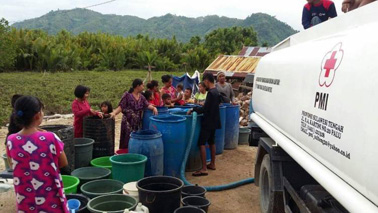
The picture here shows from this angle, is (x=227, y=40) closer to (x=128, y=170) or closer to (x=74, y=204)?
(x=128, y=170)

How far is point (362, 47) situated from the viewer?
217cm

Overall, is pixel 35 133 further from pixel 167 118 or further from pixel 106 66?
pixel 106 66

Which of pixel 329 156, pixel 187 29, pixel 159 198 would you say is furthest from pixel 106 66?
pixel 187 29

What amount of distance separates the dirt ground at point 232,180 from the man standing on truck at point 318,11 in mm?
2755

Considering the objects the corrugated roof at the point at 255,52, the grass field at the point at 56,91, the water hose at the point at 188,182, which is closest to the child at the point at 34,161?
the water hose at the point at 188,182

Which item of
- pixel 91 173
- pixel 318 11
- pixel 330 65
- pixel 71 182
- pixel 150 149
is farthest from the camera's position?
pixel 150 149

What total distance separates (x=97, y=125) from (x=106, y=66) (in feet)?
75.5

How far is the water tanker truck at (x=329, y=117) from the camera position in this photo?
6.47 ft

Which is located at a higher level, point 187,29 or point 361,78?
point 187,29

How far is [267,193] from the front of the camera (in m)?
4.66

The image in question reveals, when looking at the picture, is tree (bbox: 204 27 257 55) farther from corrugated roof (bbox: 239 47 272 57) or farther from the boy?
the boy

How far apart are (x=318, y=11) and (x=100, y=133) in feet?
11.9

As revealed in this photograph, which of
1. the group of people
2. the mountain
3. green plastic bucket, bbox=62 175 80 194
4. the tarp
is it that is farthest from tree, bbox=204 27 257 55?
the mountain

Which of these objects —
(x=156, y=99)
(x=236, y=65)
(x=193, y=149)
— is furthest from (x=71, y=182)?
(x=236, y=65)
